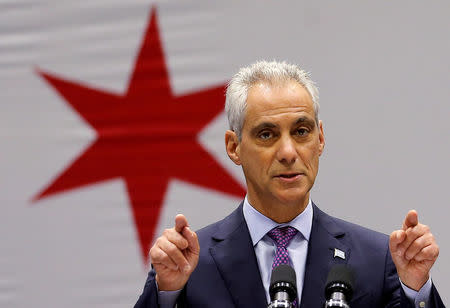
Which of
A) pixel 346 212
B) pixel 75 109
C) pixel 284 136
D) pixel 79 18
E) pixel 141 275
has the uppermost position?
pixel 79 18

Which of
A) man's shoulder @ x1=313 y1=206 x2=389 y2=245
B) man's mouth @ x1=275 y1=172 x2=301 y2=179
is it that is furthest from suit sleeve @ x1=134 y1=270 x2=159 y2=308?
man's shoulder @ x1=313 y1=206 x2=389 y2=245

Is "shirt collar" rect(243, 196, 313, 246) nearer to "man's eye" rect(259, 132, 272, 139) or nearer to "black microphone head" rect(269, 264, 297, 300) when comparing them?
"man's eye" rect(259, 132, 272, 139)

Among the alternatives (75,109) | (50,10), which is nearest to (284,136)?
(75,109)

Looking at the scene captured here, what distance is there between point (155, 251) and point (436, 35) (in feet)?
6.43

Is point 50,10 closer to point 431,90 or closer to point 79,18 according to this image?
point 79,18

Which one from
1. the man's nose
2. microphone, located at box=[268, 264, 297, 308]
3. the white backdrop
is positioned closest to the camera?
microphone, located at box=[268, 264, 297, 308]

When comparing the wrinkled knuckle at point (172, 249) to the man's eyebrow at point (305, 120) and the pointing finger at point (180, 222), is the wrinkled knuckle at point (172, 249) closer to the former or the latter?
the pointing finger at point (180, 222)

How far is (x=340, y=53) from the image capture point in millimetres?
3189

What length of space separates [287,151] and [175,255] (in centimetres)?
46

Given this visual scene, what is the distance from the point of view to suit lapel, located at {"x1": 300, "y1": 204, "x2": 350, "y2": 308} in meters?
1.94

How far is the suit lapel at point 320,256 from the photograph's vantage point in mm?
1938

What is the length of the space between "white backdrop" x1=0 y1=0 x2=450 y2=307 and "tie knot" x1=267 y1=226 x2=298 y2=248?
1.08 metres

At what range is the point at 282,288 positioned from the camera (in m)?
1.39

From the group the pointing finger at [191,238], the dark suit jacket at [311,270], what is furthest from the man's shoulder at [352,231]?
the pointing finger at [191,238]
